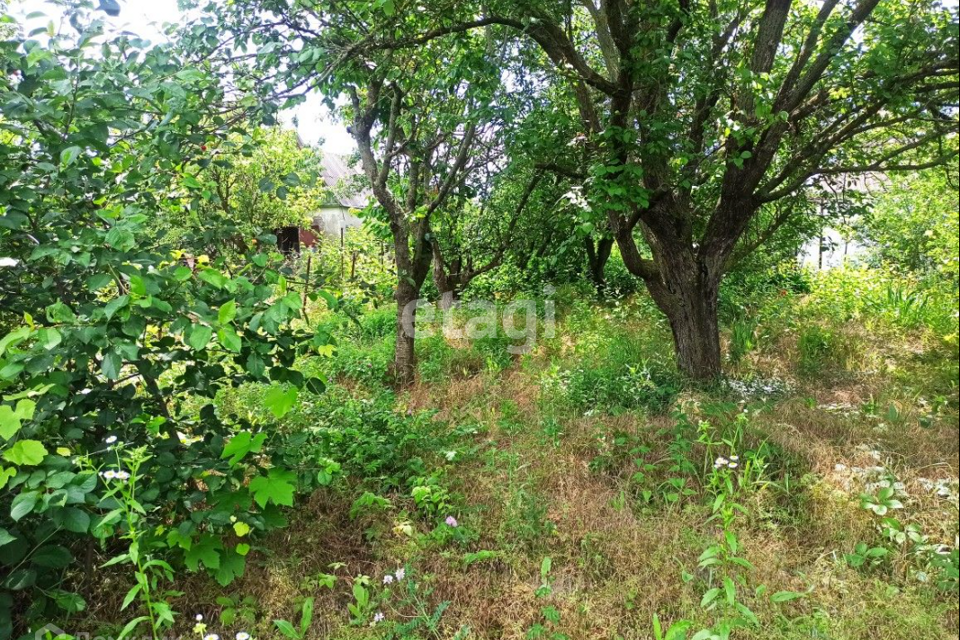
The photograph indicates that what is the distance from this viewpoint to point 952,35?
106cm

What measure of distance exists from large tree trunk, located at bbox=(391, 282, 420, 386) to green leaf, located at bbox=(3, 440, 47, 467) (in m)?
3.87

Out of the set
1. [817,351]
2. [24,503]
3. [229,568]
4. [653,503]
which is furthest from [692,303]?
[24,503]

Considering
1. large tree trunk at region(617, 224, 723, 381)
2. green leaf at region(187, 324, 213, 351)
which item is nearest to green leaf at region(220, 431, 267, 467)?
green leaf at region(187, 324, 213, 351)

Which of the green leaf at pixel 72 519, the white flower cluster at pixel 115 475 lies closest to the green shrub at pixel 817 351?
the white flower cluster at pixel 115 475

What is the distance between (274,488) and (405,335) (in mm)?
3476

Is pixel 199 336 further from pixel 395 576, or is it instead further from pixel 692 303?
pixel 692 303

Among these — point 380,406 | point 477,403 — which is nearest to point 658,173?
point 477,403

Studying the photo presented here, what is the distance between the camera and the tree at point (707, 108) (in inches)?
111

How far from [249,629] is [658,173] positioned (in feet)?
12.4

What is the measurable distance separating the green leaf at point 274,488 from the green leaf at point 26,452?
688 millimetres

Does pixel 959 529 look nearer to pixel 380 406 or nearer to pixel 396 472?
pixel 396 472

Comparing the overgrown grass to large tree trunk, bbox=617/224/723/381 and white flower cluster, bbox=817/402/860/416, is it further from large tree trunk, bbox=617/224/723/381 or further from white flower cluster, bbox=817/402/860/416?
large tree trunk, bbox=617/224/723/381

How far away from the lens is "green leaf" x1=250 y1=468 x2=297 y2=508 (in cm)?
206

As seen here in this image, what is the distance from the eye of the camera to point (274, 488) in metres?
2.09
